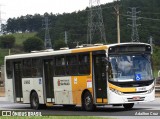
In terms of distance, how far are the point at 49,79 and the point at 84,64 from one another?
3.19m

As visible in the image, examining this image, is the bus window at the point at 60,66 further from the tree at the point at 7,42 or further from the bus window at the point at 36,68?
the tree at the point at 7,42

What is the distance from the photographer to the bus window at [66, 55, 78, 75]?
22.7 meters

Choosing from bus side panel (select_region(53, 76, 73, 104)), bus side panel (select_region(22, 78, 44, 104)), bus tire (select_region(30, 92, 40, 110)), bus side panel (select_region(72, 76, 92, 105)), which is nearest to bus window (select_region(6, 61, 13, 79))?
bus side panel (select_region(22, 78, 44, 104))

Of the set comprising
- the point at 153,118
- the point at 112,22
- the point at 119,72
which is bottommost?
the point at 153,118

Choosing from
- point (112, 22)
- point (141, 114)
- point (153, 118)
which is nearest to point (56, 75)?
point (141, 114)

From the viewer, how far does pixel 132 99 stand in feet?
67.7

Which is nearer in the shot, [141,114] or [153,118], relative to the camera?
[153,118]

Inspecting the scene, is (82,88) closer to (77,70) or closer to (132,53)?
(77,70)

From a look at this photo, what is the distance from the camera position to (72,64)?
2286 cm

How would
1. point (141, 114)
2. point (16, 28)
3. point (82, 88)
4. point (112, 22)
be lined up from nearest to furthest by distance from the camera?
point (141, 114) < point (82, 88) < point (112, 22) < point (16, 28)

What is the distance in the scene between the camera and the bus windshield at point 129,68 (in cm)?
2064

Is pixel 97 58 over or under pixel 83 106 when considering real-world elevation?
over

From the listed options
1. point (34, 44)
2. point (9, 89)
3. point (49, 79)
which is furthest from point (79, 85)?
point (34, 44)

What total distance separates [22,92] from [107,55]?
7626 mm
